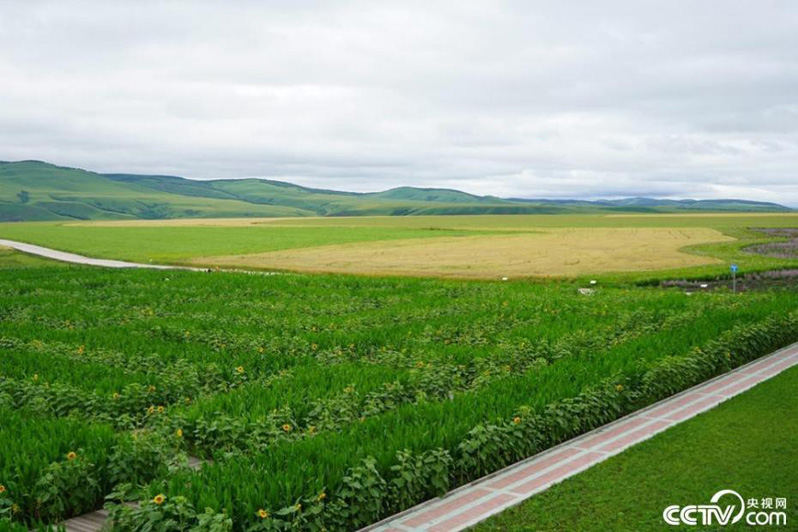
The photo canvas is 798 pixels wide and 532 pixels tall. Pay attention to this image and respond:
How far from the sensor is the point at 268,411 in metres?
10.9

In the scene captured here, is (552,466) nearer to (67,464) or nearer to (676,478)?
(676,478)

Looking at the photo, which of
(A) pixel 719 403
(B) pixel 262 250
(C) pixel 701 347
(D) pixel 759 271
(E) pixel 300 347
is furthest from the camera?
(B) pixel 262 250

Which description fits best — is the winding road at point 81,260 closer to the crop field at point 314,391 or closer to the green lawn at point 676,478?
the crop field at point 314,391

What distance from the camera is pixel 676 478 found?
9117 mm

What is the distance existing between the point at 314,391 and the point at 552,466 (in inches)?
161

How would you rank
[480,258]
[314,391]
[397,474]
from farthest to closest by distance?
[480,258] → [314,391] → [397,474]

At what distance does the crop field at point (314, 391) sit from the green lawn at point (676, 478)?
3.86 feet

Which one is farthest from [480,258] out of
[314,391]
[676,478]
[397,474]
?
[397,474]

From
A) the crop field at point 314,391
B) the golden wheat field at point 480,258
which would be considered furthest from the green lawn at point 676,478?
the golden wheat field at point 480,258

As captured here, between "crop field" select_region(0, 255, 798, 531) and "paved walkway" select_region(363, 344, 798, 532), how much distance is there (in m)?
0.23

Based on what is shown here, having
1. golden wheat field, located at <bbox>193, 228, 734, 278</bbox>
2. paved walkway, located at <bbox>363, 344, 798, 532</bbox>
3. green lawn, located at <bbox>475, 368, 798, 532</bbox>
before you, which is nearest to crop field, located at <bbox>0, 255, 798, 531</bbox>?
paved walkway, located at <bbox>363, 344, 798, 532</bbox>

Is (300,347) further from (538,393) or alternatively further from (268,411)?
(538,393)

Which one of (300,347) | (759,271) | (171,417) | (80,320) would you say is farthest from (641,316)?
(759,271)

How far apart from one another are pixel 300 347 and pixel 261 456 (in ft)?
26.8
